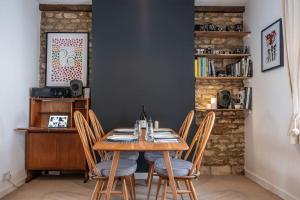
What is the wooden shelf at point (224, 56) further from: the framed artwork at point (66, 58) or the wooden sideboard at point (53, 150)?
the wooden sideboard at point (53, 150)

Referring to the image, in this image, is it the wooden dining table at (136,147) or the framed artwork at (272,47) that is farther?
the framed artwork at (272,47)

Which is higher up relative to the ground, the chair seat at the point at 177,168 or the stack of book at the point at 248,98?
the stack of book at the point at 248,98

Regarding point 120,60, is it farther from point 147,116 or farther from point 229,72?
point 229,72

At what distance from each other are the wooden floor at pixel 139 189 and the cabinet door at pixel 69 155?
0.67 feet

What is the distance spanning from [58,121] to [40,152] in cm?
53

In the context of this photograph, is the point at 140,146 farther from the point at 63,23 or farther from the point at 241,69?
the point at 63,23

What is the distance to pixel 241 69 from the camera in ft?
14.6

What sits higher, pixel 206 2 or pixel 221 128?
pixel 206 2

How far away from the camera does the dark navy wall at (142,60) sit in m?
4.26

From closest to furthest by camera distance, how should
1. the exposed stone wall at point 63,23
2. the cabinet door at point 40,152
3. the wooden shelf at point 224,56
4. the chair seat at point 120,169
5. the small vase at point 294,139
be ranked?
1. the chair seat at point 120,169
2. the small vase at point 294,139
3. the cabinet door at point 40,152
4. the wooden shelf at point 224,56
5. the exposed stone wall at point 63,23

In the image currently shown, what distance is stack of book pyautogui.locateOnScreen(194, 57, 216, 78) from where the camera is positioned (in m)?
4.46

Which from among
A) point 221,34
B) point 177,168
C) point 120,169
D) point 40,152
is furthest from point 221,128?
point 40,152

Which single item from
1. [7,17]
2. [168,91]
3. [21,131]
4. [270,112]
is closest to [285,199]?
[270,112]

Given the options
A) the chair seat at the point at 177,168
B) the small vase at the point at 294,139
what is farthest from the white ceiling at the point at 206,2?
the chair seat at the point at 177,168
